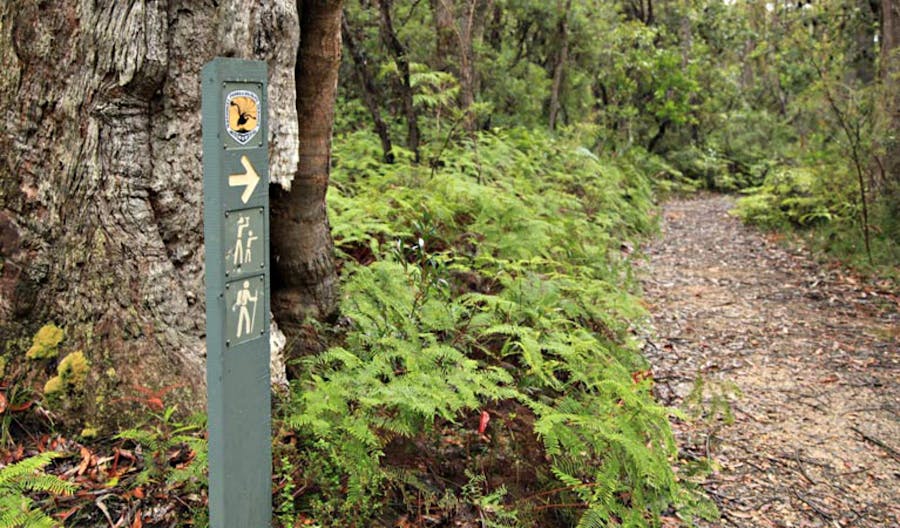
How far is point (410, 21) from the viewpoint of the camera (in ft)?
42.8

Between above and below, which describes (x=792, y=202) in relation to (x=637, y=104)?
below

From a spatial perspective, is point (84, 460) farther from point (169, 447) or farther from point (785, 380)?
point (785, 380)

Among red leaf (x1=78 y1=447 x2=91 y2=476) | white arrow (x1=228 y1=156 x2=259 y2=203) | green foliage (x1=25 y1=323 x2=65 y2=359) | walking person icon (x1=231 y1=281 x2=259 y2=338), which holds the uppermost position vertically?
white arrow (x1=228 y1=156 x2=259 y2=203)

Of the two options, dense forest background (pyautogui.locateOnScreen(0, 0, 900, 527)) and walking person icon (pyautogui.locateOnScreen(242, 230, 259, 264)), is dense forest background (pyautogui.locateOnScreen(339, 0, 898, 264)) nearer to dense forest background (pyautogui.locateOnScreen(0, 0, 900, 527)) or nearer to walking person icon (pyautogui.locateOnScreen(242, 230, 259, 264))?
dense forest background (pyautogui.locateOnScreen(0, 0, 900, 527))

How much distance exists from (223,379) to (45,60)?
2102 millimetres

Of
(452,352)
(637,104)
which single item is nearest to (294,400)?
(452,352)

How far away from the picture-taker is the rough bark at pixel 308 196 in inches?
172

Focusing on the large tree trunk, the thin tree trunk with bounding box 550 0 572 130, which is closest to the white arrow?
the large tree trunk

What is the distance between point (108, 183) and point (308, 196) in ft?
3.94

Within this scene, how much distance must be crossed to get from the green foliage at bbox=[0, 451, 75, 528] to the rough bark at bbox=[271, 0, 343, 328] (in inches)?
70.8

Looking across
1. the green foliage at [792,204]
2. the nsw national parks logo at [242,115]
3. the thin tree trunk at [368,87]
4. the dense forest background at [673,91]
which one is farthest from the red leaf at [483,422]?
the green foliage at [792,204]

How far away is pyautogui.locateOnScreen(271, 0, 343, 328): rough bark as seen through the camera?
14.3 feet

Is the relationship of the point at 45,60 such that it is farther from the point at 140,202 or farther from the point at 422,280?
the point at 422,280

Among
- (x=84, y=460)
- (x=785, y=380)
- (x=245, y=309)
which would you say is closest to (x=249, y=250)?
(x=245, y=309)
